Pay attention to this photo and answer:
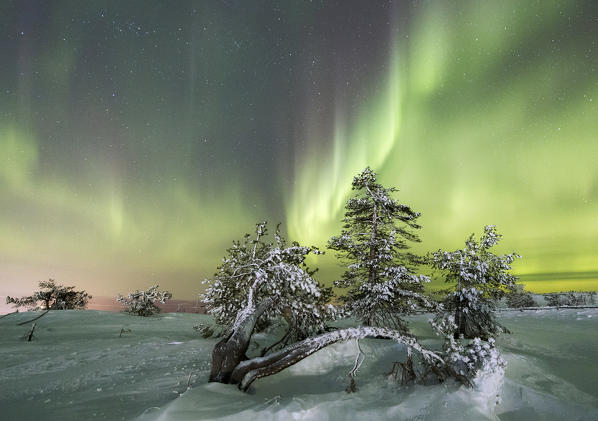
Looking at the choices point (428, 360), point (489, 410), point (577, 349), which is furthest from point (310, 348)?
point (577, 349)

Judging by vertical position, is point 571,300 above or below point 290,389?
below

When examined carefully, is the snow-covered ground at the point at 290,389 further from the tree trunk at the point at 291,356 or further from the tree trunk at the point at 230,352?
the tree trunk at the point at 230,352

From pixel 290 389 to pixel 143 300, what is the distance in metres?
26.8

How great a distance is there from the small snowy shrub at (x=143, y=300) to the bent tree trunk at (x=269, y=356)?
24.9 m

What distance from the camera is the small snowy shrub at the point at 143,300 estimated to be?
28.6m

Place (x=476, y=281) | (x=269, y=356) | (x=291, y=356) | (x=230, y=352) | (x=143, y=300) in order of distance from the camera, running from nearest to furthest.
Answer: (x=291, y=356) → (x=269, y=356) → (x=230, y=352) → (x=476, y=281) → (x=143, y=300)

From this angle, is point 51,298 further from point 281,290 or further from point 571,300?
point 571,300

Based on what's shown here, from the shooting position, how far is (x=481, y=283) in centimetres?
1312

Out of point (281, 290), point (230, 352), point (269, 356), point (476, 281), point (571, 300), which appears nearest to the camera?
point (269, 356)

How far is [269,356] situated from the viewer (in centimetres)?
729

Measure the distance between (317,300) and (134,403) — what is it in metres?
5.98

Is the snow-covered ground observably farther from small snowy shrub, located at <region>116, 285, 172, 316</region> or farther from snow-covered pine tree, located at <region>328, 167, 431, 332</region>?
small snowy shrub, located at <region>116, 285, 172, 316</region>

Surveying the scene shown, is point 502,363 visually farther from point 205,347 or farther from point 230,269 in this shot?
point 205,347

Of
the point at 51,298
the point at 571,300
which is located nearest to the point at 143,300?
the point at 51,298
